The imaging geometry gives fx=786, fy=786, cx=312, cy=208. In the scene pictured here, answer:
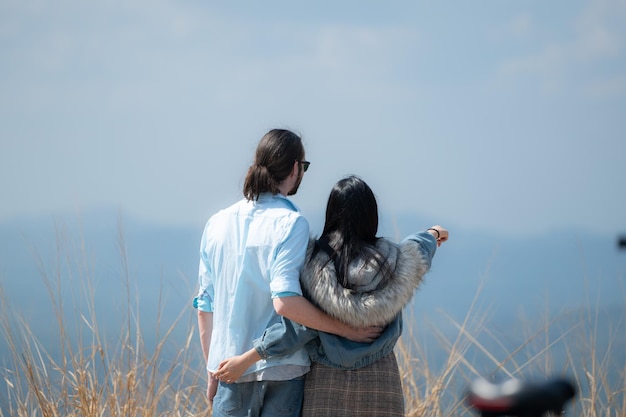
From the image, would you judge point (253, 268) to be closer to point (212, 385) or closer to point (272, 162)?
point (272, 162)

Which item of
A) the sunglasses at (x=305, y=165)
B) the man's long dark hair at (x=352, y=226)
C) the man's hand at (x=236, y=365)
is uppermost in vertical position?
the sunglasses at (x=305, y=165)

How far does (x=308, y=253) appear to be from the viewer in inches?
84.7

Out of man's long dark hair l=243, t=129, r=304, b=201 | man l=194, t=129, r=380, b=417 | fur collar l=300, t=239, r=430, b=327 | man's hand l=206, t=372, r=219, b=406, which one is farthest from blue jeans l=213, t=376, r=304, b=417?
man's long dark hair l=243, t=129, r=304, b=201

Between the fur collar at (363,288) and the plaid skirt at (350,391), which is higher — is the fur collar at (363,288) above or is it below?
above

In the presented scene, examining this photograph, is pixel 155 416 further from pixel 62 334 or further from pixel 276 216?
pixel 276 216

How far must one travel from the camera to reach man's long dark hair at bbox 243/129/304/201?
7.03ft

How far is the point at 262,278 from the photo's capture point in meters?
2.13

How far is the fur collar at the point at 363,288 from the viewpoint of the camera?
82.4 inches

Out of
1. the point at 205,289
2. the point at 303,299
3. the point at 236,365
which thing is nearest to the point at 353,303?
the point at 303,299

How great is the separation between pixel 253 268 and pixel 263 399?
0.36 metres

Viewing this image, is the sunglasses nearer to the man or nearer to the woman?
the man

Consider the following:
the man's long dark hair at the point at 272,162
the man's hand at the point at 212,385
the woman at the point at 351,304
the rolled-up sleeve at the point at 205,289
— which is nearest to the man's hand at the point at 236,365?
the woman at the point at 351,304

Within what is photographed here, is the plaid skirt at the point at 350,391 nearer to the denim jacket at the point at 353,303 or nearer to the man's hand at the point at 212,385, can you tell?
the denim jacket at the point at 353,303

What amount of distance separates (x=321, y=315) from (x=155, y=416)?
1.41 metres
